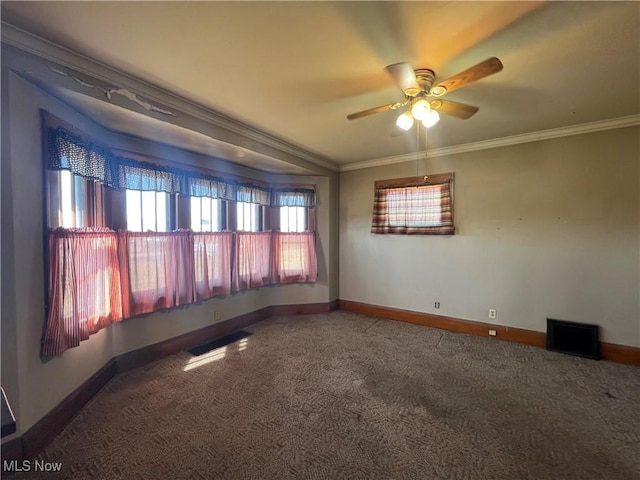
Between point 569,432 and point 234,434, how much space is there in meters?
2.38

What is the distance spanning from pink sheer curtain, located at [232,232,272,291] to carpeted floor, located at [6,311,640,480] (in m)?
0.99

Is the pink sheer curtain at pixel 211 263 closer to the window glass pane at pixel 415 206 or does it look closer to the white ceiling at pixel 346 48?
the white ceiling at pixel 346 48

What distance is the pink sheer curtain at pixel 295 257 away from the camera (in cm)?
437

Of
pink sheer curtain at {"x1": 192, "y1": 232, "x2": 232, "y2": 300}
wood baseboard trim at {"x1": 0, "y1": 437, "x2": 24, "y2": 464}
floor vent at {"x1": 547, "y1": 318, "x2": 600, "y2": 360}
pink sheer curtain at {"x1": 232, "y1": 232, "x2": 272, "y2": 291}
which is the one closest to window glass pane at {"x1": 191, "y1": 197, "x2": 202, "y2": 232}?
pink sheer curtain at {"x1": 192, "y1": 232, "x2": 232, "y2": 300}

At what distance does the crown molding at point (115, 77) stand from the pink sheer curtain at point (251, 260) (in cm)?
139

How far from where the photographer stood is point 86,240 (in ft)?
7.03

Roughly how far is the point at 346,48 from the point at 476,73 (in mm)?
822

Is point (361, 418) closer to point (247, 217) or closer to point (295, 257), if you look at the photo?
point (295, 257)

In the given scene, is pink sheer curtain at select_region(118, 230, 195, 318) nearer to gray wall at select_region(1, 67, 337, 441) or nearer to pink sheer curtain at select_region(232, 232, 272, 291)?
gray wall at select_region(1, 67, 337, 441)

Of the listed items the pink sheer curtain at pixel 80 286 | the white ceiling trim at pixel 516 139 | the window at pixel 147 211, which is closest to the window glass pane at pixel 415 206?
the white ceiling trim at pixel 516 139

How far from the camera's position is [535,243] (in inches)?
131

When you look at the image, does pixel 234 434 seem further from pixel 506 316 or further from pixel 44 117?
pixel 506 316

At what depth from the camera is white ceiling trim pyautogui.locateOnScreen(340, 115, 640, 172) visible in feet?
9.40

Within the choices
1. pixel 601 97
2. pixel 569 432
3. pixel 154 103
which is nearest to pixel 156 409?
pixel 154 103
